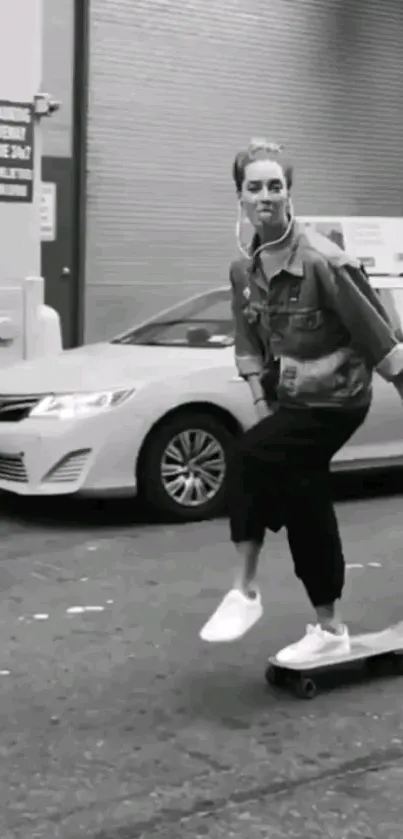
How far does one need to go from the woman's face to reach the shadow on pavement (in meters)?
3.94

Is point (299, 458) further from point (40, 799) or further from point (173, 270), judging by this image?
point (173, 270)

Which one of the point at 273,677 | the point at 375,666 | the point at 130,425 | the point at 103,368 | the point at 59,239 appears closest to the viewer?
the point at 273,677

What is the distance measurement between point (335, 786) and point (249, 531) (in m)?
1.09

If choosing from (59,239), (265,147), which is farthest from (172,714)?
(59,239)

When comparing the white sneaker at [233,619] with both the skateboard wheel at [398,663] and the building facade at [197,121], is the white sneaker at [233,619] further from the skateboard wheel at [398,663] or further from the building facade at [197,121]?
the building facade at [197,121]

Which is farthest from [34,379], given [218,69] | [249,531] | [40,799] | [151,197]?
[218,69]

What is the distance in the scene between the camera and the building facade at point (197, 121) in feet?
47.2

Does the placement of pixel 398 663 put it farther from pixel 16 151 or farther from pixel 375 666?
Result: pixel 16 151

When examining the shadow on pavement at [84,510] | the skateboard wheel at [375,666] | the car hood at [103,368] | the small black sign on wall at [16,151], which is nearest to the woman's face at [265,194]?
the skateboard wheel at [375,666]

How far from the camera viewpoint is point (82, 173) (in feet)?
46.9

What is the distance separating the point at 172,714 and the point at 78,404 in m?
3.76

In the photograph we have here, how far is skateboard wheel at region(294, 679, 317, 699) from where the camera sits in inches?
204

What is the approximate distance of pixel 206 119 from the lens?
1523cm

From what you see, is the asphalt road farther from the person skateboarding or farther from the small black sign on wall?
the small black sign on wall
